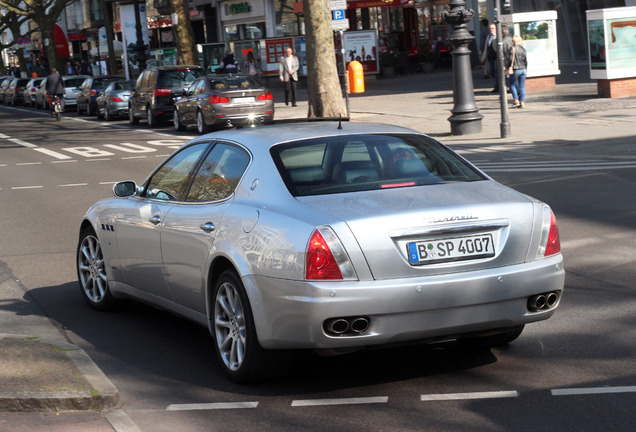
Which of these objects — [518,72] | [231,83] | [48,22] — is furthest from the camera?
[48,22]

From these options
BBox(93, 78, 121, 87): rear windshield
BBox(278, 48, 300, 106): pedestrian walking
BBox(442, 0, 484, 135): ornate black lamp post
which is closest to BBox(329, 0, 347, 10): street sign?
BBox(442, 0, 484, 135): ornate black lamp post

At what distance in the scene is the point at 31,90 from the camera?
53.6m

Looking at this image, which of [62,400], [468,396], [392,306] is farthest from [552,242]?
[62,400]

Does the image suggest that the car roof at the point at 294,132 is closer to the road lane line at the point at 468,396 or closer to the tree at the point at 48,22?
the road lane line at the point at 468,396

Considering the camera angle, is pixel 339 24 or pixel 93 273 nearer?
pixel 93 273

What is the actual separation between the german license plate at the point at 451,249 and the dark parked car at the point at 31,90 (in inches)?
1951

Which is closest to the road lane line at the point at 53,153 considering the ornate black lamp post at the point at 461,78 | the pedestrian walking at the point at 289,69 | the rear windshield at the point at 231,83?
the rear windshield at the point at 231,83

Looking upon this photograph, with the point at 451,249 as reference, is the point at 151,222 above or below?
above

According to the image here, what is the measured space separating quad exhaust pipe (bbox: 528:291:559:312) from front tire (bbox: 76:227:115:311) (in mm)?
3530

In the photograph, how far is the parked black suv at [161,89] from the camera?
30969 mm

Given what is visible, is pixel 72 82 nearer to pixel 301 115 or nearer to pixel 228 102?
pixel 301 115

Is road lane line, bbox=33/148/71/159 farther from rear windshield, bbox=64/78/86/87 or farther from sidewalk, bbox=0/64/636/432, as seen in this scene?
rear windshield, bbox=64/78/86/87

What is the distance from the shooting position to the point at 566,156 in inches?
659

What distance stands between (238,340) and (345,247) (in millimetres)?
975
